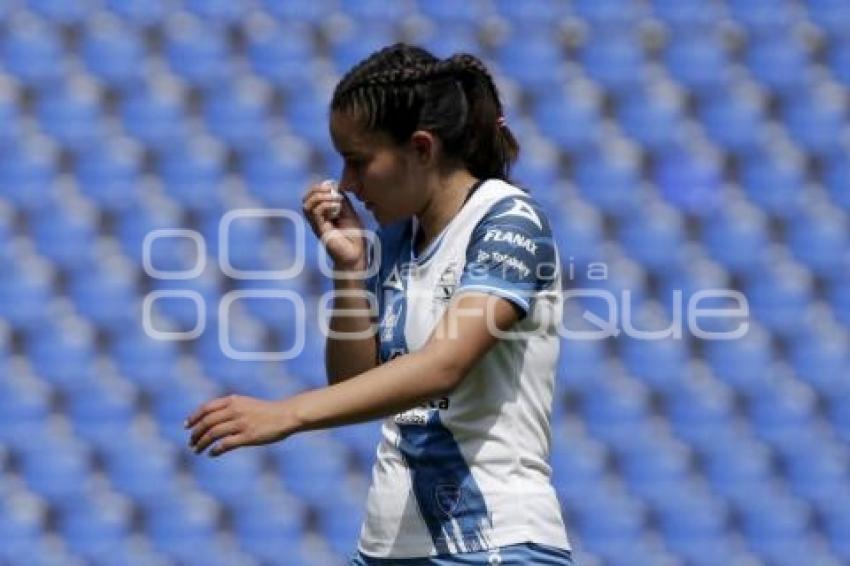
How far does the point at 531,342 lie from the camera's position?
1.84 m

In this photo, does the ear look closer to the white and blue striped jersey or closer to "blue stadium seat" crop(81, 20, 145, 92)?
the white and blue striped jersey

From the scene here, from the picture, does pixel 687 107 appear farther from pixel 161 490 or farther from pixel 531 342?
pixel 531 342

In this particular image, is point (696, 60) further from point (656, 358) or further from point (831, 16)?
point (656, 358)

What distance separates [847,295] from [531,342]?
1.89m

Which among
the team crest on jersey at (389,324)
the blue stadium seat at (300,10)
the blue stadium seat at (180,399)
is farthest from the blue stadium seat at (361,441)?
the team crest on jersey at (389,324)

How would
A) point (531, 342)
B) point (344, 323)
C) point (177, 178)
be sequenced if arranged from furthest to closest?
point (177, 178) → point (344, 323) → point (531, 342)

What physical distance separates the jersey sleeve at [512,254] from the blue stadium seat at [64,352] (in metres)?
1.87

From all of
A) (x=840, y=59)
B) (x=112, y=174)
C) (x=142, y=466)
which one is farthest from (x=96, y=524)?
(x=840, y=59)

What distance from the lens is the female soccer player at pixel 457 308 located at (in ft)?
5.84

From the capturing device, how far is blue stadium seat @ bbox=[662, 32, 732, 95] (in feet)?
12.2

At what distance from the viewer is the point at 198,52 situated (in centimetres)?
371

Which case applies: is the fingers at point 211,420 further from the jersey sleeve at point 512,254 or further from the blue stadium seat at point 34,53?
the blue stadium seat at point 34,53

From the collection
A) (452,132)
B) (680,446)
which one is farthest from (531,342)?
(680,446)

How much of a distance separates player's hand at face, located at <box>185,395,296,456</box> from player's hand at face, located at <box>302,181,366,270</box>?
39 centimetres
